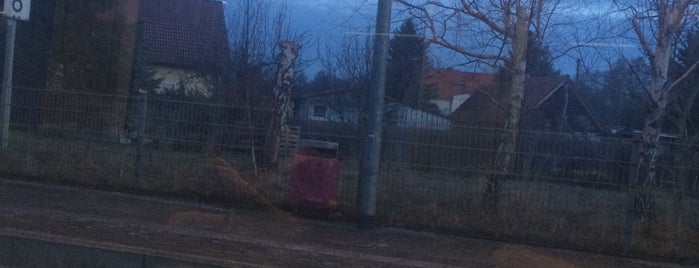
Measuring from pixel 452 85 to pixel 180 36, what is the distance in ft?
34.2

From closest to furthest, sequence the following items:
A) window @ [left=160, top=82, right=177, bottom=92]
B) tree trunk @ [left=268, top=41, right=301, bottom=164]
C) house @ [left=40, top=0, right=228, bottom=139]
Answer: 1. tree trunk @ [left=268, top=41, right=301, bottom=164]
2. house @ [left=40, top=0, right=228, bottom=139]
3. window @ [left=160, top=82, right=177, bottom=92]

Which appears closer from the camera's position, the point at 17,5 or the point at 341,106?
the point at 17,5

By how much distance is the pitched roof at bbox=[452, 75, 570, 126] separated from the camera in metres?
19.2

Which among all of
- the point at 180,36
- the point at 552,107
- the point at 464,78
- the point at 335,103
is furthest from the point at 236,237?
the point at 180,36

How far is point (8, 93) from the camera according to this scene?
15.0 meters

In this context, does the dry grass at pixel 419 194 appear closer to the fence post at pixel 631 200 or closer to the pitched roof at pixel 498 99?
the fence post at pixel 631 200

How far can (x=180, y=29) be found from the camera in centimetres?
2706

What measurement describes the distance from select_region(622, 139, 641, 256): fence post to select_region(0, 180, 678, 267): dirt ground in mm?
256

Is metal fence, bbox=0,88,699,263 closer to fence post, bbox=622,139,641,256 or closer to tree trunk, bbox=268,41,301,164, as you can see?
fence post, bbox=622,139,641,256

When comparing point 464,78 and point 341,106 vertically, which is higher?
point 464,78

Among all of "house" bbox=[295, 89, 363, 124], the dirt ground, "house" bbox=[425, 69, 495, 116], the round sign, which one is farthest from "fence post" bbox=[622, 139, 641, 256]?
the round sign

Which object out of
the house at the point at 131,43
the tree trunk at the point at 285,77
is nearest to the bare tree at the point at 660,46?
the tree trunk at the point at 285,77

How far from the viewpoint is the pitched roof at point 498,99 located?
1922 centimetres

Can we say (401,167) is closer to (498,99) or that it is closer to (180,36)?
(498,99)
